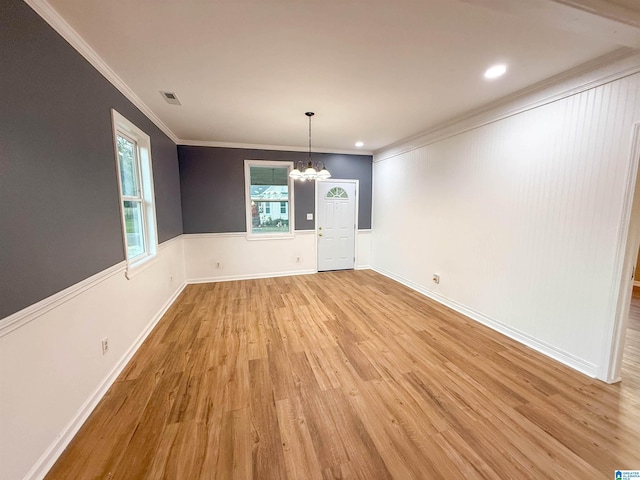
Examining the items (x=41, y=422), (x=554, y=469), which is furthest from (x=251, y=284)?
(x=554, y=469)

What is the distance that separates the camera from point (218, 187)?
16.6 feet

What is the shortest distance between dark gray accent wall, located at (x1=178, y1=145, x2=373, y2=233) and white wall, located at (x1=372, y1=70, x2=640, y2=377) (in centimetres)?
257

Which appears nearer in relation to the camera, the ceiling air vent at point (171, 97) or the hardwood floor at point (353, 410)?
the hardwood floor at point (353, 410)

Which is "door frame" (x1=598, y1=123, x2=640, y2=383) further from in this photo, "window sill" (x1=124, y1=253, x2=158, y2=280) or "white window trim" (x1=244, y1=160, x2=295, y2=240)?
"white window trim" (x1=244, y1=160, x2=295, y2=240)

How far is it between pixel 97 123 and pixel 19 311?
1.55m

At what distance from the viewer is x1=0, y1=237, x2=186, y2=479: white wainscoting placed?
1.25 metres

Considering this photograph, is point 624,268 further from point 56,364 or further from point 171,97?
point 171,97

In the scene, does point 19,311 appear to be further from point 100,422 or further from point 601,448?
point 601,448

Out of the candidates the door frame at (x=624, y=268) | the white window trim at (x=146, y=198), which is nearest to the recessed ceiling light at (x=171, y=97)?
the white window trim at (x=146, y=198)

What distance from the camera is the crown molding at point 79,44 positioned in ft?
4.98

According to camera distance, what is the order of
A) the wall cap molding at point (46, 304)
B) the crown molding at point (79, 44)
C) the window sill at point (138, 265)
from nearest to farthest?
the wall cap molding at point (46, 304) < the crown molding at point (79, 44) < the window sill at point (138, 265)

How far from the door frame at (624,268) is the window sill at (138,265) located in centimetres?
431

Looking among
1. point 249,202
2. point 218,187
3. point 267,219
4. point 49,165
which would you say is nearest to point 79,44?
point 49,165

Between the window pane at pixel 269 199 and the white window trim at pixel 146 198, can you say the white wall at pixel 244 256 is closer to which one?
the window pane at pixel 269 199
